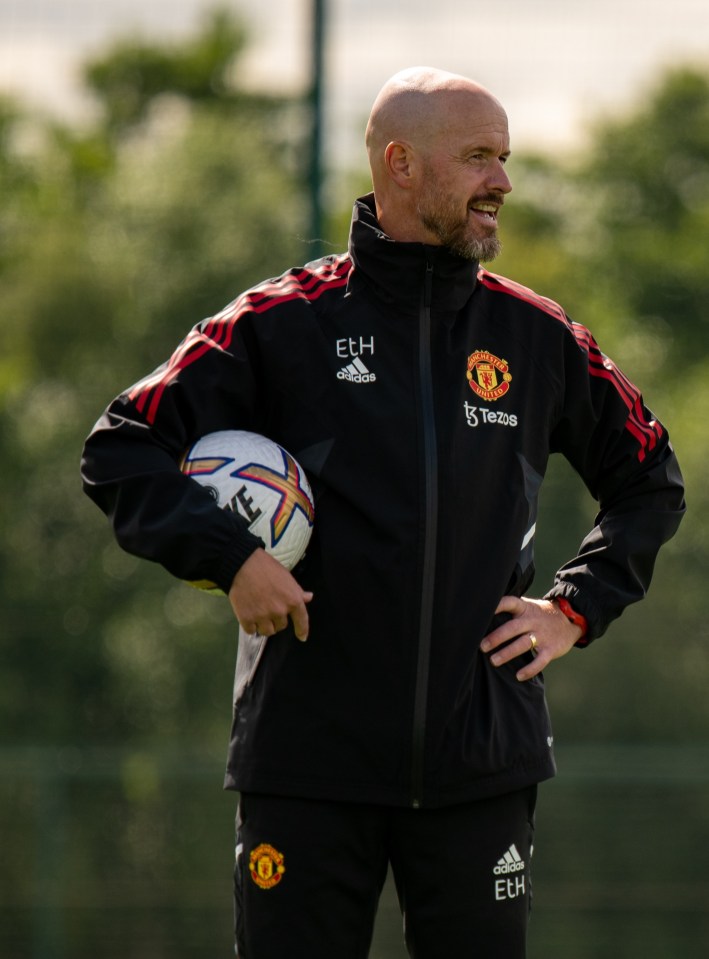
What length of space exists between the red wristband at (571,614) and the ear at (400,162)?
87cm

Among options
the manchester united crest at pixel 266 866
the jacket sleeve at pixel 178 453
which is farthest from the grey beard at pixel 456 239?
the manchester united crest at pixel 266 866

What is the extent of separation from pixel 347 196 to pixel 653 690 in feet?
10.1

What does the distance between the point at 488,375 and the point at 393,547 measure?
1.33 feet

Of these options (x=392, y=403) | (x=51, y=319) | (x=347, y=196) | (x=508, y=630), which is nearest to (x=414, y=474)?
(x=392, y=403)

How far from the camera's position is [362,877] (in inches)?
114

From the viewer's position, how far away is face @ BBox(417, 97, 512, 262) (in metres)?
3.04

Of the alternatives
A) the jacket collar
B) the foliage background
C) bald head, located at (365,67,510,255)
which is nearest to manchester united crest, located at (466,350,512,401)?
the jacket collar

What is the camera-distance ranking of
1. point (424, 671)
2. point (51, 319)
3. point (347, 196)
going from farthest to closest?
1. point (51, 319)
2. point (347, 196)
3. point (424, 671)

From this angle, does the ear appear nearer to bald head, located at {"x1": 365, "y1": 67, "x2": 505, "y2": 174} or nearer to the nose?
bald head, located at {"x1": 365, "y1": 67, "x2": 505, "y2": 174}

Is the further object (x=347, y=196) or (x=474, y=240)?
(x=347, y=196)

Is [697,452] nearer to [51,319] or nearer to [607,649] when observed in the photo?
[607,649]

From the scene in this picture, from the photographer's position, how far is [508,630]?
298 cm

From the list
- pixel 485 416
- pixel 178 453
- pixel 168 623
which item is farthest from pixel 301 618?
pixel 168 623

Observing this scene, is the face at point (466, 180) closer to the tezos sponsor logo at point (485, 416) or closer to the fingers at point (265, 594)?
the tezos sponsor logo at point (485, 416)
